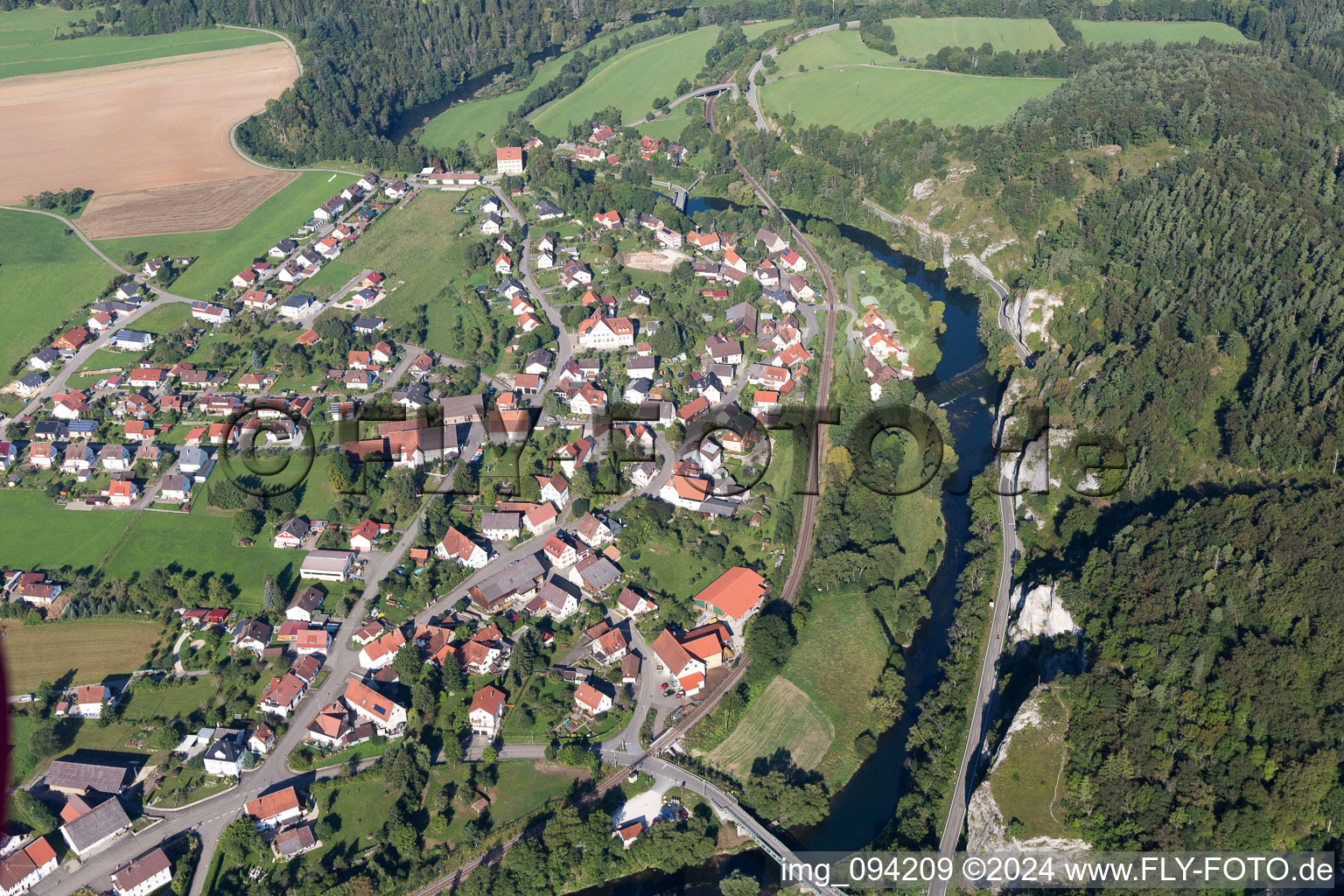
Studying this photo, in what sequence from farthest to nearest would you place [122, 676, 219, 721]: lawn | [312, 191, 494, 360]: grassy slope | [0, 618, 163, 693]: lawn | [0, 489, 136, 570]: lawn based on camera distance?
[312, 191, 494, 360]: grassy slope → [0, 489, 136, 570]: lawn → [0, 618, 163, 693]: lawn → [122, 676, 219, 721]: lawn

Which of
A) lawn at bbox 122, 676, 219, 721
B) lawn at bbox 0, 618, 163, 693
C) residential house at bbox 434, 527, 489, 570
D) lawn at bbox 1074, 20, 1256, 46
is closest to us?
lawn at bbox 122, 676, 219, 721

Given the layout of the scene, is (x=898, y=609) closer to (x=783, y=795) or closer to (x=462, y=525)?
(x=783, y=795)

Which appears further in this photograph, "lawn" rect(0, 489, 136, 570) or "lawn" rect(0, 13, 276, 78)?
"lawn" rect(0, 13, 276, 78)

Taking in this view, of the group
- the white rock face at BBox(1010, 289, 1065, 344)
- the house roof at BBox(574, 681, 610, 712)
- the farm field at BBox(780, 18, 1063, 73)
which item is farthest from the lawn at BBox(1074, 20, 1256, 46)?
the house roof at BBox(574, 681, 610, 712)

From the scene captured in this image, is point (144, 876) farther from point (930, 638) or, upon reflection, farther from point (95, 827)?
point (930, 638)

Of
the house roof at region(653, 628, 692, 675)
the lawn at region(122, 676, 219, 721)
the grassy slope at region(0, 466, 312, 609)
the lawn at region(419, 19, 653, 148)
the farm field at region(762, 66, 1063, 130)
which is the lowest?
the lawn at region(122, 676, 219, 721)

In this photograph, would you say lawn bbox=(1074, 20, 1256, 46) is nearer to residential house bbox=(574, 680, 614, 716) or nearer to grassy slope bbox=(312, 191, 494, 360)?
grassy slope bbox=(312, 191, 494, 360)

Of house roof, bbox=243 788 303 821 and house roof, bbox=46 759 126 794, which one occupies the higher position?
house roof, bbox=46 759 126 794

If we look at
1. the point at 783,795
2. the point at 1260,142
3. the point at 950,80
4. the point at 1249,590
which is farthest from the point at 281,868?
the point at 950,80
